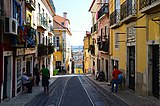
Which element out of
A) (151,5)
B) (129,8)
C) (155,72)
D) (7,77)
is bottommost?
(7,77)

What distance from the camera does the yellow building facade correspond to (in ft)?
42.3

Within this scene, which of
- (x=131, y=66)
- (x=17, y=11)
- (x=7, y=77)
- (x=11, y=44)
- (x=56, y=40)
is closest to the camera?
(x=11, y=44)

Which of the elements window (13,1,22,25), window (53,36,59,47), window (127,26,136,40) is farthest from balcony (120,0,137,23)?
window (53,36,59,47)

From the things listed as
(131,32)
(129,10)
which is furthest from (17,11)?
(131,32)

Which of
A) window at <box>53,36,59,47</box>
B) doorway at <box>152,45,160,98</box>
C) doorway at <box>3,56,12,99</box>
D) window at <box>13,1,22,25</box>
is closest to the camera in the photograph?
doorway at <box>152,45,160,98</box>

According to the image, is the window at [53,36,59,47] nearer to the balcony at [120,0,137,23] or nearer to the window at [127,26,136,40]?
the balcony at [120,0,137,23]

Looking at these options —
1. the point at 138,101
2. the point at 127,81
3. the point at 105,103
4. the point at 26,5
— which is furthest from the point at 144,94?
the point at 26,5

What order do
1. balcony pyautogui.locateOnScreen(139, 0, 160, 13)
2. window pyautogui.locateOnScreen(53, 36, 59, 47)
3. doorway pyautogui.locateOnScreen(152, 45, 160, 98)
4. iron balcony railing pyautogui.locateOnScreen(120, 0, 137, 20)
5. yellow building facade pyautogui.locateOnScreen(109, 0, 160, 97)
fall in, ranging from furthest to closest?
window pyautogui.locateOnScreen(53, 36, 59, 47) → iron balcony railing pyautogui.locateOnScreen(120, 0, 137, 20) → doorway pyautogui.locateOnScreen(152, 45, 160, 98) → yellow building facade pyautogui.locateOnScreen(109, 0, 160, 97) → balcony pyautogui.locateOnScreen(139, 0, 160, 13)

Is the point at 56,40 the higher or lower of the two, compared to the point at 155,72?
higher

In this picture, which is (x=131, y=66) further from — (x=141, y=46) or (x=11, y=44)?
(x=11, y=44)

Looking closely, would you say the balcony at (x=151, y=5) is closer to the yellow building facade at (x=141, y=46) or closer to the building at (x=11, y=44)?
the yellow building facade at (x=141, y=46)

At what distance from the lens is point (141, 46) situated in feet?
49.1

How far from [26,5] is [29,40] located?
2.90 metres

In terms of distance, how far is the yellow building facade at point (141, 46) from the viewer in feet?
42.3
